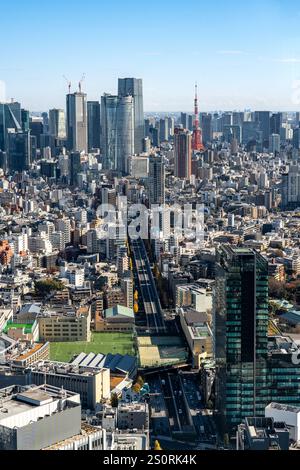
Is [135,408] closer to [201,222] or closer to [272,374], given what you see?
[272,374]

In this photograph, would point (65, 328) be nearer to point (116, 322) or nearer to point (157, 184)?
point (116, 322)

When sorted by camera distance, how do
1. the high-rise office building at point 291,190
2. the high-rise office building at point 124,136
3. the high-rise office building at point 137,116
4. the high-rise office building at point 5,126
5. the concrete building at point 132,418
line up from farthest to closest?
the high-rise office building at point 124,136, the high-rise office building at point 5,126, the high-rise office building at point 291,190, the high-rise office building at point 137,116, the concrete building at point 132,418

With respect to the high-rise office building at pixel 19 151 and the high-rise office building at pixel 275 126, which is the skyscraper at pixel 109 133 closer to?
the high-rise office building at pixel 19 151

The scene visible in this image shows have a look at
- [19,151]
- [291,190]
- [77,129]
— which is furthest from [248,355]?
[77,129]

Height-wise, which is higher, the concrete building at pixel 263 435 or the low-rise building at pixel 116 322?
the concrete building at pixel 263 435

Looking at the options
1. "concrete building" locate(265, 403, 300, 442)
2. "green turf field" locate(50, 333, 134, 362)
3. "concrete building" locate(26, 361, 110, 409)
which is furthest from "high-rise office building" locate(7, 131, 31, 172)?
"concrete building" locate(265, 403, 300, 442)

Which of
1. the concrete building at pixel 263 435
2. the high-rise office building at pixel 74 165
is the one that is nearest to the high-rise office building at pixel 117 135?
the high-rise office building at pixel 74 165

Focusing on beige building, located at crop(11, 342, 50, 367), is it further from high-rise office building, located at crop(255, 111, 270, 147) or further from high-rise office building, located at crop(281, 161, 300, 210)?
high-rise office building, located at crop(255, 111, 270, 147)

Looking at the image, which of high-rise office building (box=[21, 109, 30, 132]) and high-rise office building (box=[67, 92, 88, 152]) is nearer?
high-rise office building (box=[21, 109, 30, 132])
